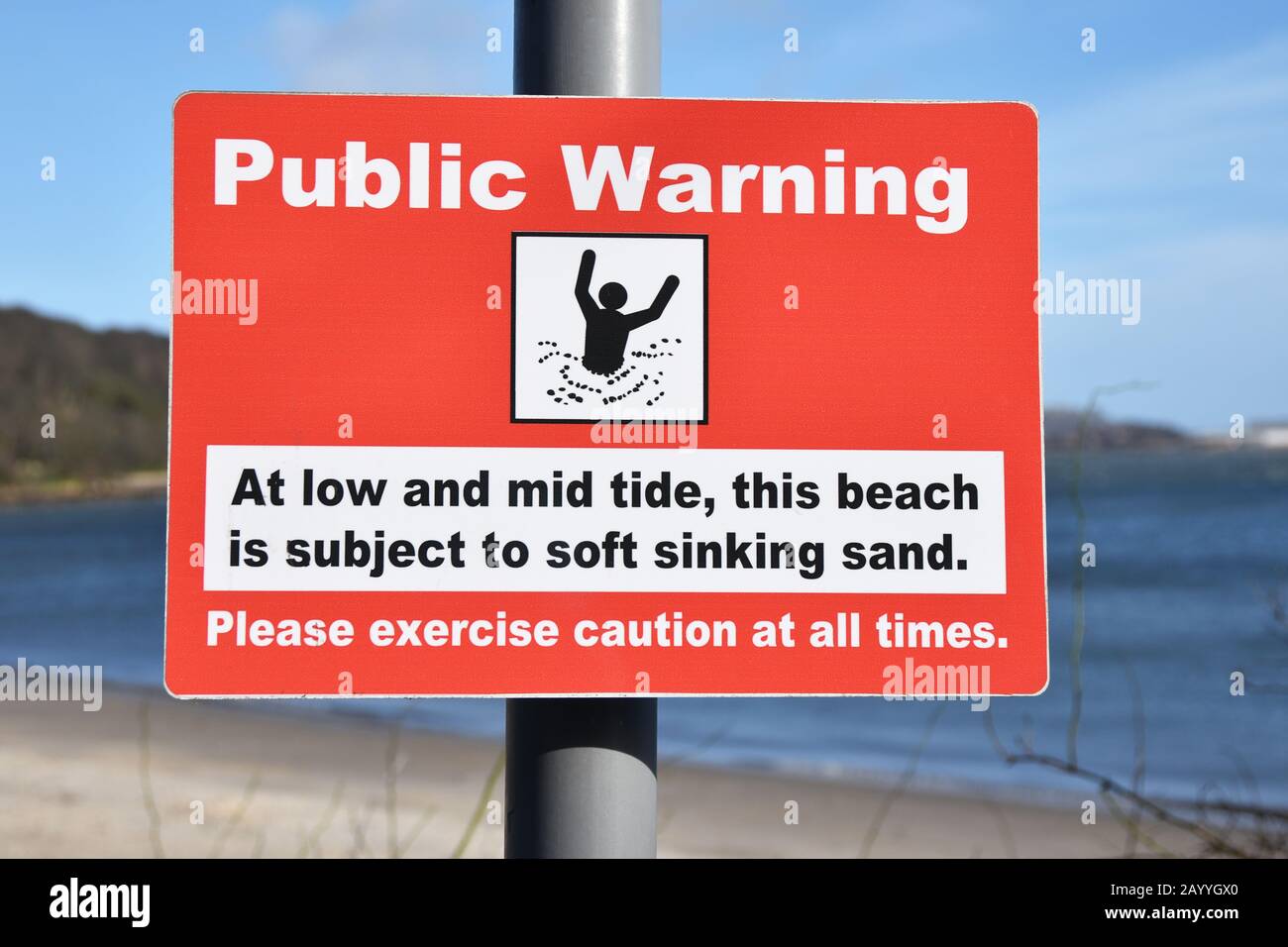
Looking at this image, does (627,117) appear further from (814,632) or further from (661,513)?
(814,632)

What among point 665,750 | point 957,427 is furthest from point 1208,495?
point 957,427

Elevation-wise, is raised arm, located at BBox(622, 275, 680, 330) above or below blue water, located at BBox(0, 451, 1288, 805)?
above

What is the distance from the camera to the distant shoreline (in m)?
95.0

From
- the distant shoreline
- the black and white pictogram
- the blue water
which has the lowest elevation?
the blue water

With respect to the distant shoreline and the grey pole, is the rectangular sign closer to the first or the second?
the grey pole

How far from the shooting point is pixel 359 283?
1.74 meters

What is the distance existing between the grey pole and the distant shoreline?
95379 mm

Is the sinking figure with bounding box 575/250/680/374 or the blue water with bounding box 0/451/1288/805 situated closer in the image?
the sinking figure with bounding box 575/250/680/374

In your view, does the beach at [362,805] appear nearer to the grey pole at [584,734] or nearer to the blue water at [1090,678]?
the blue water at [1090,678]

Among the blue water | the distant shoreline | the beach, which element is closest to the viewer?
the beach

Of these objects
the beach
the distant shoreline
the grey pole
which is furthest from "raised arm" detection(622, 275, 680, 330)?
the distant shoreline

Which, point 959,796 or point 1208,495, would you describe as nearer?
point 959,796

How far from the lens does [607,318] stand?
5.76 feet
